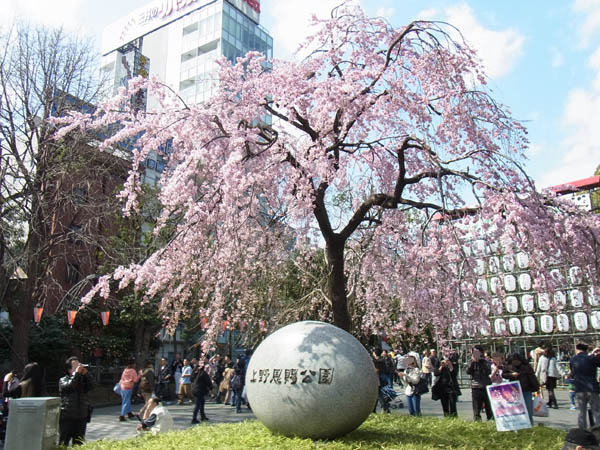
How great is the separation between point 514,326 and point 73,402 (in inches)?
973

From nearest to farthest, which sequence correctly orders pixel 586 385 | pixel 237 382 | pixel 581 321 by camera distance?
pixel 586 385 → pixel 237 382 → pixel 581 321

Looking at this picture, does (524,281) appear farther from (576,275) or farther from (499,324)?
(576,275)

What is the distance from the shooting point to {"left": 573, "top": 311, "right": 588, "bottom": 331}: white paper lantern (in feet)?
81.4

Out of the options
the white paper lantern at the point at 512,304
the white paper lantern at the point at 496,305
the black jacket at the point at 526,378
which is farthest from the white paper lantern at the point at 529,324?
the black jacket at the point at 526,378

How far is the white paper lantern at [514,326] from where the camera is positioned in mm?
27625

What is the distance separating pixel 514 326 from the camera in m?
27.8

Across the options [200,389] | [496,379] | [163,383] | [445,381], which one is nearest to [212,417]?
[200,389]

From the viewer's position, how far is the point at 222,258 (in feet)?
36.5

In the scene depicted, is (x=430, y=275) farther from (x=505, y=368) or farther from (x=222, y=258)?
(x=222, y=258)

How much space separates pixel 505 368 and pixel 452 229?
3556 millimetres

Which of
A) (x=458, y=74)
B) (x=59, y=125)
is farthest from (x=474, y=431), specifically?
(x=59, y=125)

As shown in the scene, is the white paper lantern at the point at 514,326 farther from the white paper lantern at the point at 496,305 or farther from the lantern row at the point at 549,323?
the white paper lantern at the point at 496,305

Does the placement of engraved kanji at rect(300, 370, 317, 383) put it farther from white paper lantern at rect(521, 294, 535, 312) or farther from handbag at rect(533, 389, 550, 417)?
white paper lantern at rect(521, 294, 535, 312)

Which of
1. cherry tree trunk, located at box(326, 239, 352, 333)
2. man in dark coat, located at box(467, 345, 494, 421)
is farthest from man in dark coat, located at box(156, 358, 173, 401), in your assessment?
man in dark coat, located at box(467, 345, 494, 421)
